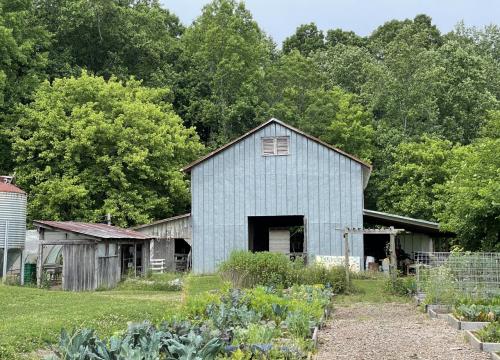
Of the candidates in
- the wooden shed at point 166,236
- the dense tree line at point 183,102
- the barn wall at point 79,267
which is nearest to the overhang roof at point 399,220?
the dense tree line at point 183,102

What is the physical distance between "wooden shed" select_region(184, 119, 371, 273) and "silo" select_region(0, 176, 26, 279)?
7641 millimetres

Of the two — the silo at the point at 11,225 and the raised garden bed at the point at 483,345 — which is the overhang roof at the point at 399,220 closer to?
the silo at the point at 11,225

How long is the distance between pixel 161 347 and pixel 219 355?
0.83 meters

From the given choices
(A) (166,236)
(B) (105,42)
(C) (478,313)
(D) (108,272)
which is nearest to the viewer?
(C) (478,313)

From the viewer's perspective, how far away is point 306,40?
65.5 meters

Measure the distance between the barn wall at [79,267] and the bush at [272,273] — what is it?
5.77m

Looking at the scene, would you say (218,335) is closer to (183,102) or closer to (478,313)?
(478,313)

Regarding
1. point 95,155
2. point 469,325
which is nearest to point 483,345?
point 469,325

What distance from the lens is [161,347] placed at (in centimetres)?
752

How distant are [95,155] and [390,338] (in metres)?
27.6

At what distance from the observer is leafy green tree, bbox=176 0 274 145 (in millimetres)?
47781

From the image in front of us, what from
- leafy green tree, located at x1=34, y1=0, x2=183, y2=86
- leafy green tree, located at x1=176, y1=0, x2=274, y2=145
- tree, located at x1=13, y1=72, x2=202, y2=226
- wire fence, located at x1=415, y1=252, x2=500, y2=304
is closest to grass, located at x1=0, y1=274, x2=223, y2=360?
wire fence, located at x1=415, y1=252, x2=500, y2=304

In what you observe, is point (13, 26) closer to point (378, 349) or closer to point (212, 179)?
point (212, 179)

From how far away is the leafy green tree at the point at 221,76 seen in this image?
4778 centimetres
